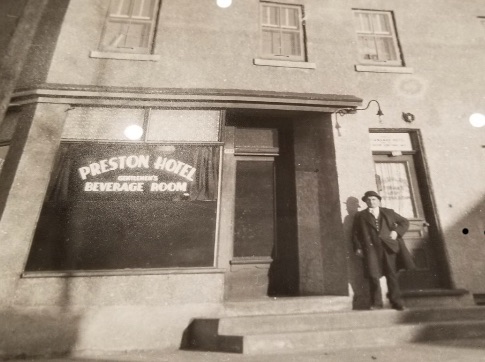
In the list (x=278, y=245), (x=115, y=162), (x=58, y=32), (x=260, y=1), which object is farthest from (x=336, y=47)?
(x=58, y=32)

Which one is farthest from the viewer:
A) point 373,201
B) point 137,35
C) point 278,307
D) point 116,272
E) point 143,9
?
point 143,9

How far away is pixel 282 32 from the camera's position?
307 inches

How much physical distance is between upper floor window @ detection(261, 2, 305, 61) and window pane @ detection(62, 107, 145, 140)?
358 cm

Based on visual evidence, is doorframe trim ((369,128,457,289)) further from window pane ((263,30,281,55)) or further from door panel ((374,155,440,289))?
window pane ((263,30,281,55))

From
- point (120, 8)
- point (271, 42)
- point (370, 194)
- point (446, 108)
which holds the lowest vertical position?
point (370, 194)

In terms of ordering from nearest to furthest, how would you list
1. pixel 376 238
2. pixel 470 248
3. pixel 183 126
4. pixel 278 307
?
pixel 278 307 → pixel 376 238 → pixel 470 248 → pixel 183 126

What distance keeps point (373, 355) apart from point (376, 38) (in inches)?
303

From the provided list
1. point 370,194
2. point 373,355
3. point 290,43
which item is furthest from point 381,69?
point 373,355

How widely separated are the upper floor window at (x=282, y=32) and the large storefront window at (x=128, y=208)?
11.0ft

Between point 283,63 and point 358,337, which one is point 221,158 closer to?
point 283,63

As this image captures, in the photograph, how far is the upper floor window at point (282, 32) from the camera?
24.8 feet

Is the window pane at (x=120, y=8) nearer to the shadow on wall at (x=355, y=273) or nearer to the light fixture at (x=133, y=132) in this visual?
the light fixture at (x=133, y=132)

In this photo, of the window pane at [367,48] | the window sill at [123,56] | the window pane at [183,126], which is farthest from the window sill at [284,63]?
the window sill at [123,56]

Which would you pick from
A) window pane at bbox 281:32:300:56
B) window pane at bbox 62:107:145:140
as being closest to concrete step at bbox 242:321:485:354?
window pane at bbox 62:107:145:140
